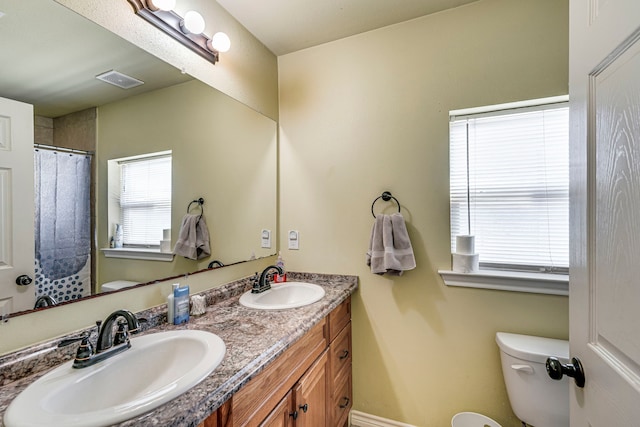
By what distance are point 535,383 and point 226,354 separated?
4.41 ft

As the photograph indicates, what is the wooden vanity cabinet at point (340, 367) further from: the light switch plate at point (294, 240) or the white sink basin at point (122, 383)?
the white sink basin at point (122, 383)

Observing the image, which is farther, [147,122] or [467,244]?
[467,244]

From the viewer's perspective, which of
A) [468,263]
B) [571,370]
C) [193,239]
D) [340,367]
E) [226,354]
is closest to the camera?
[571,370]

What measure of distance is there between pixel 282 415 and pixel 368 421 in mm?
1016

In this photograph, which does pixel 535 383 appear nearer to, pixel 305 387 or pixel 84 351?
pixel 305 387

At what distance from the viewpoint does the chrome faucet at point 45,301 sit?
0.85 metres

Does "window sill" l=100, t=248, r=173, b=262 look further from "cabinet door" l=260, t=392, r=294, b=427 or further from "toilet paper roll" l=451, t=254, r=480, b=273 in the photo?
"toilet paper roll" l=451, t=254, r=480, b=273

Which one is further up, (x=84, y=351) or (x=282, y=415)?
(x=84, y=351)

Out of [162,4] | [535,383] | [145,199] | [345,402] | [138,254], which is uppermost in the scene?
[162,4]

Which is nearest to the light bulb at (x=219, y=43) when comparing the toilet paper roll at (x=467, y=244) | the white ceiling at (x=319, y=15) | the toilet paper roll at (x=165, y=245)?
the white ceiling at (x=319, y=15)

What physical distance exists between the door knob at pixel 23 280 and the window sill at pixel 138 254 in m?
0.21

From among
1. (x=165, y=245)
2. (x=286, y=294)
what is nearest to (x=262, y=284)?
(x=286, y=294)

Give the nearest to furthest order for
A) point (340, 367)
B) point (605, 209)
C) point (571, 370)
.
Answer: point (605, 209) < point (571, 370) < point (340, 367)

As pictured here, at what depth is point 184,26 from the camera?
1.25m
